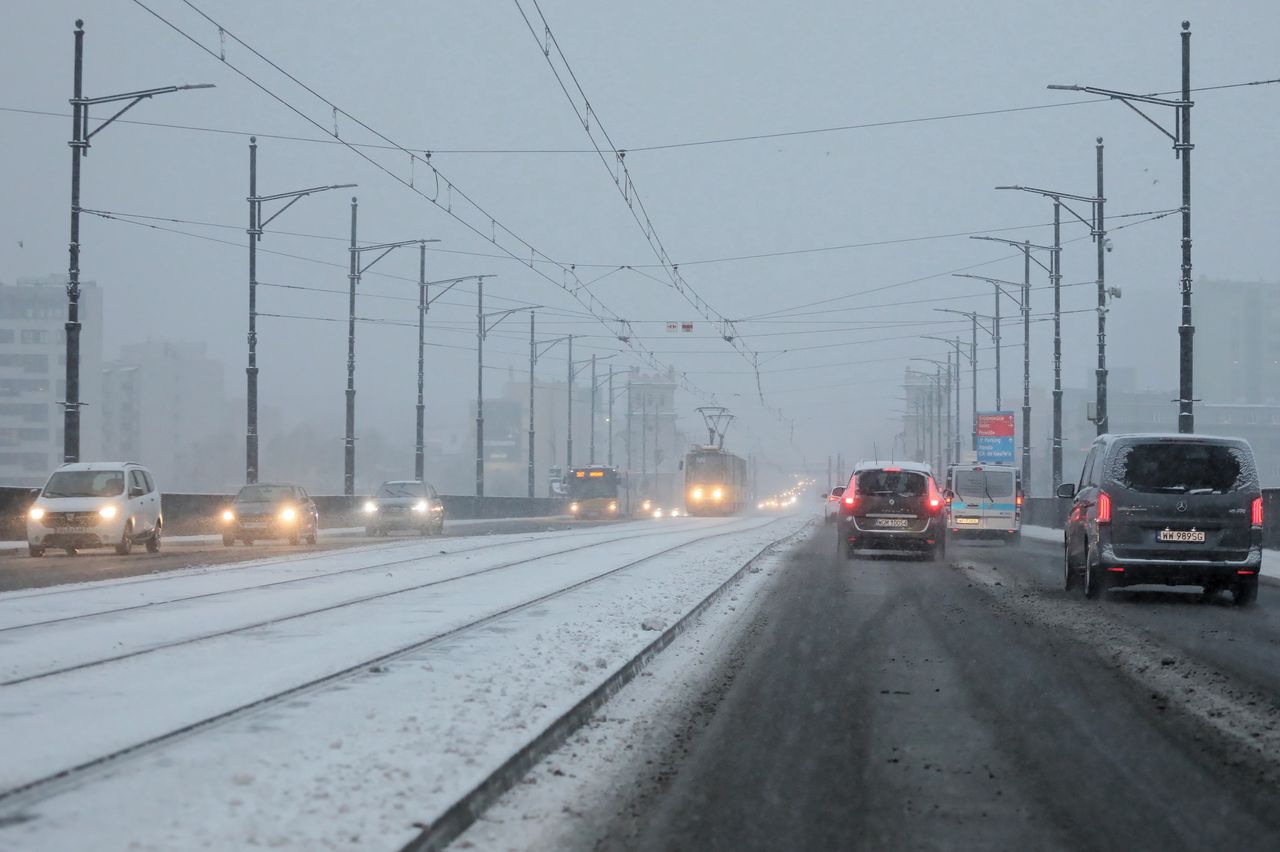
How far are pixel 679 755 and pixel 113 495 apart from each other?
23.1 m

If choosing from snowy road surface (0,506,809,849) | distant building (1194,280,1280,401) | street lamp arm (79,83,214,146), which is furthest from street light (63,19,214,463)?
distant building (1194,280,1280,401)

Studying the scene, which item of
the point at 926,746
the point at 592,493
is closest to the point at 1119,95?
the point at 926,746

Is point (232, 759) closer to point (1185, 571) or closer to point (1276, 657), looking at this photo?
point (1276, 657)

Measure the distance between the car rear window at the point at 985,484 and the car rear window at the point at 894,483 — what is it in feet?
42.7

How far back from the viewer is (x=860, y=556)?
95.7 ft

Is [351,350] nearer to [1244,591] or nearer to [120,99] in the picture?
[120,99]

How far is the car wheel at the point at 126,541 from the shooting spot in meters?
28.6

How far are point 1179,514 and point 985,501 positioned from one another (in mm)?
22192

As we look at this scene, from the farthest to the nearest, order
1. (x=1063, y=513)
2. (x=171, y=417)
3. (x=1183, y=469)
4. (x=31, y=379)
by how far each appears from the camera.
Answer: (x=171, y=417) → (x=31, y=379) → (x=1063, y=513) → (x=1183, y=469)

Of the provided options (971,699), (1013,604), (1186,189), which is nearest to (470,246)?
(1186,189)

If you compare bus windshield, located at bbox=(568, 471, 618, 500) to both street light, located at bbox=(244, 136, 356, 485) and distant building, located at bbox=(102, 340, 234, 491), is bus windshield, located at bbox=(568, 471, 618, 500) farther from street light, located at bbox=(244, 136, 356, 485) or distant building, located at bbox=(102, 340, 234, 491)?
distant building, located at bbox=(102, 340, 234, 491)

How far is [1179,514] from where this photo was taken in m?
17.5

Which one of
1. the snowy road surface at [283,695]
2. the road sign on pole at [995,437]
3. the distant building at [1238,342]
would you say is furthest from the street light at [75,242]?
the distant building at [1238,342]

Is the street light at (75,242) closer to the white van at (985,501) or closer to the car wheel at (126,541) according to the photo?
the car wheel at (126,541)
